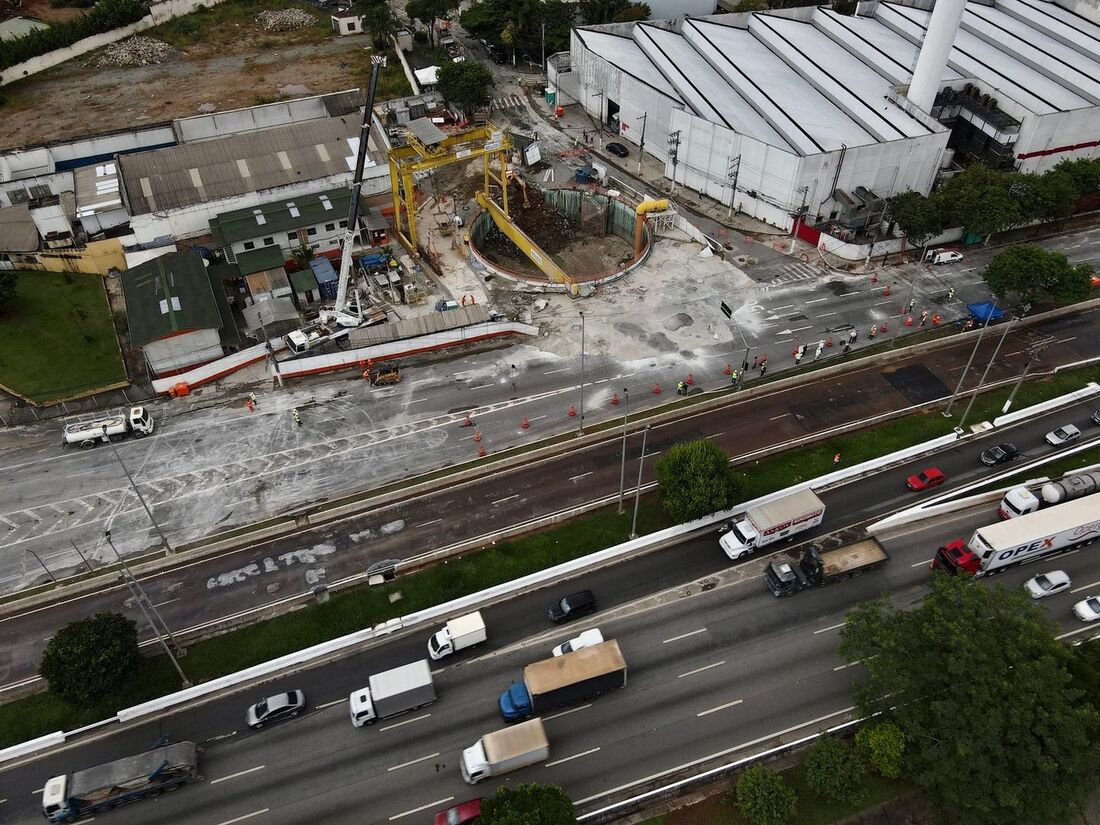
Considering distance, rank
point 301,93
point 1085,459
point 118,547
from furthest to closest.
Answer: point 301,93
point 1085,459
point 118,547

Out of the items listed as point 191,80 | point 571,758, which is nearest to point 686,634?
point 571,758

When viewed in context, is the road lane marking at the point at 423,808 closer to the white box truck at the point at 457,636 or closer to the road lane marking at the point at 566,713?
the road lane marking at the point at 566,713

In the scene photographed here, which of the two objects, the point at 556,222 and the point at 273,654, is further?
the point at 556,222

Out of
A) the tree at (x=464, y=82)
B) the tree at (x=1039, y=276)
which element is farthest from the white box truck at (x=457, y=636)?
the tree at (x=464, y=82)

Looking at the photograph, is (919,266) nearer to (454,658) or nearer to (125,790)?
(454,658)

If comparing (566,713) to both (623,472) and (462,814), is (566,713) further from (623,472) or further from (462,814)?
(623,472)

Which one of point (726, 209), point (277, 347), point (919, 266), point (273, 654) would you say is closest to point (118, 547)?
point (273, 654)
